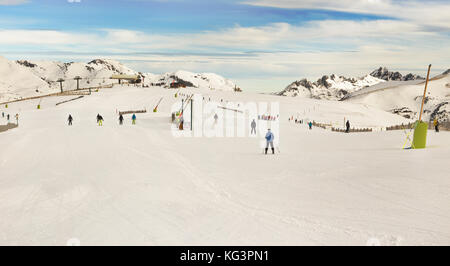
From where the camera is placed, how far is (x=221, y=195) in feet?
40.3

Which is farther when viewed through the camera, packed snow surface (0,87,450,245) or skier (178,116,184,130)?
skier (178,116,184,130)

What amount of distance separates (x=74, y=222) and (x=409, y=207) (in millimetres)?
9060

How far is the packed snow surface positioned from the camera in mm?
8719

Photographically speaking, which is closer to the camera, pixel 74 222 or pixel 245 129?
pixel 74 222

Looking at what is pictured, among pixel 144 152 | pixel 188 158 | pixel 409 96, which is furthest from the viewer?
pixel 409 96

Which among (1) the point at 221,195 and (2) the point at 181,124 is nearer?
(1) the point at 221,195

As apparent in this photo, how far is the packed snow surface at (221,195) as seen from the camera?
8.72 m

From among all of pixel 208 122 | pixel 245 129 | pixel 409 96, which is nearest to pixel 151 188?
pixel 245 129

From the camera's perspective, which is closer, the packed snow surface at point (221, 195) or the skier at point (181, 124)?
the packed snow surface at point (221, 195)

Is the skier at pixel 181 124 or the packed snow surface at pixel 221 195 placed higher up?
the packed snow surface at pixel 221 195

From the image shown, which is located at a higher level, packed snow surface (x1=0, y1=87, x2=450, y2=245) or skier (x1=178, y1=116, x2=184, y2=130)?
packed snow surface (x1=0, y1=87, x2=450, y2=245)

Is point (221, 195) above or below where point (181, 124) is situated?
above

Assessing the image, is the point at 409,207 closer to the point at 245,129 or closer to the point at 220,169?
the point at 220,169
